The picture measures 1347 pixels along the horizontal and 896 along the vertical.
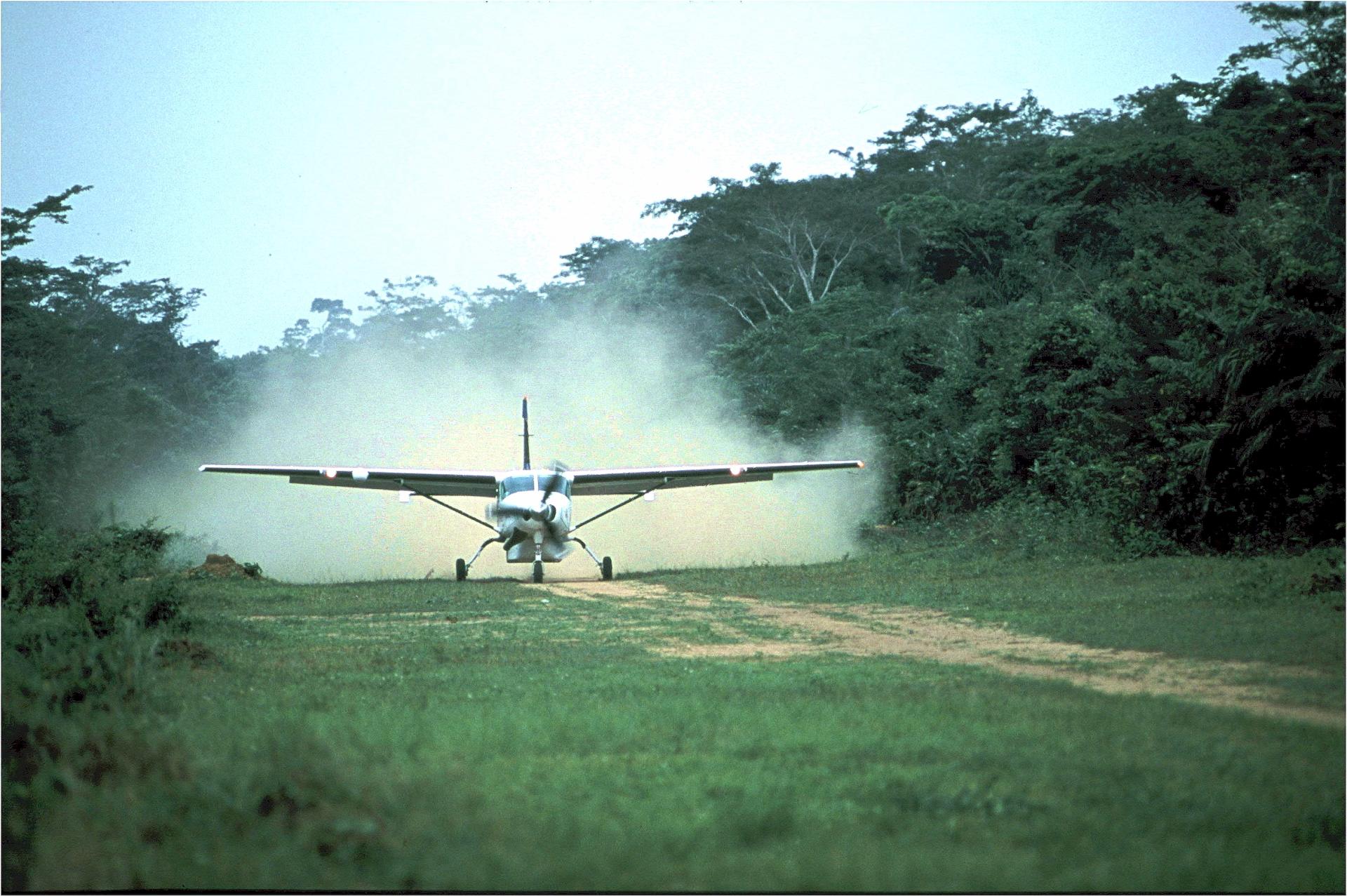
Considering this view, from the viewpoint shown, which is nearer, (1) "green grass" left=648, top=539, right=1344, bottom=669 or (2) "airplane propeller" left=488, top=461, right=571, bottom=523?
(1) "green grass" left=648, top=539, right=1344, bottom=669

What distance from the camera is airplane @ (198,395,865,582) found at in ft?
82.6

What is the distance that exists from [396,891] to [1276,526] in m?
16.2

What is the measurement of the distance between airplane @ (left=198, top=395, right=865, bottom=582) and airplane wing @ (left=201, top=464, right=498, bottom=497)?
0.06 feet

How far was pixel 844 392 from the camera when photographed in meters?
37.6

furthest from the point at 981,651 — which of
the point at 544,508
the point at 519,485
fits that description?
the point at 519,485

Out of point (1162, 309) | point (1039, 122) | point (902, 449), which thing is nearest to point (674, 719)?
point (1162, 309)

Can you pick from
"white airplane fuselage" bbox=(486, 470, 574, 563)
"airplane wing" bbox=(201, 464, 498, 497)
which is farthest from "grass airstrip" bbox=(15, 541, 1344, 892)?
"airplane wing" bbox=(201, 464, 498, 497)

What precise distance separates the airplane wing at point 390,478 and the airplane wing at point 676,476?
1869mm

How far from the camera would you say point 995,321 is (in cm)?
3512

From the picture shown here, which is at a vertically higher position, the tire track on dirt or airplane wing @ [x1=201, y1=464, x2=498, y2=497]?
airplane wing @ [x1=201, y1=464, x2=498, y2=497]

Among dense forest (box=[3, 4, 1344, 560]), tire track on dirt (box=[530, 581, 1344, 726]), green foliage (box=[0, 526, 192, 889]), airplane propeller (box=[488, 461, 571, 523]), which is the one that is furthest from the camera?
airplane propeller (box=[488, 461, 571, 523])

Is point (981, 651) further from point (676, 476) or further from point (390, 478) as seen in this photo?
point (390, 478)

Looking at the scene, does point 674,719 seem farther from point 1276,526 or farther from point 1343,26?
point 1343,26

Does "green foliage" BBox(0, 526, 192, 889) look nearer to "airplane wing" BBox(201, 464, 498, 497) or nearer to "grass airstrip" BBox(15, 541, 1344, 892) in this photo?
"grass airstrip" BBox(15, 541, 1344, 892)
